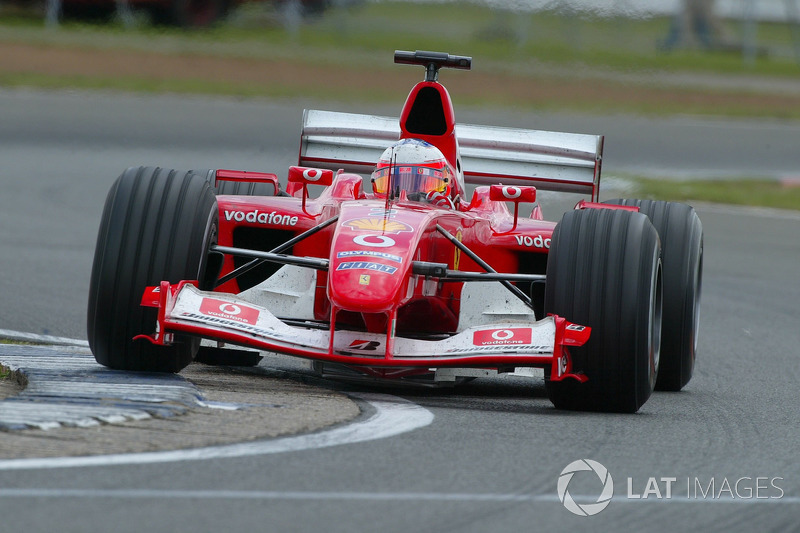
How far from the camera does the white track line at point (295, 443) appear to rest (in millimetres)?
4566

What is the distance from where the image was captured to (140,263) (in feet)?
21.4

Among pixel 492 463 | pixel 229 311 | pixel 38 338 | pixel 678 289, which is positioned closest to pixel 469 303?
pixel 678 289

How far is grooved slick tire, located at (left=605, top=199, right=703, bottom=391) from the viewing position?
758 centimetres

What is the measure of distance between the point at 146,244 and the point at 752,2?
29406 millimetres

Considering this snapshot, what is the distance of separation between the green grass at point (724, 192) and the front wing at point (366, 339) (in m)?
10.3

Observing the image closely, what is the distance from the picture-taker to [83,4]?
2547 centimetres

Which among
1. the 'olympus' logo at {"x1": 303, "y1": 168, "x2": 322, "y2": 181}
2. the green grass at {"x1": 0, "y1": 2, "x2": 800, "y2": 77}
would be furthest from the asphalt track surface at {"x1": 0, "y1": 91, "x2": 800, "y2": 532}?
the green grass at {"x1": 0, "y1": 2, "x2": 800, "y2": 77}

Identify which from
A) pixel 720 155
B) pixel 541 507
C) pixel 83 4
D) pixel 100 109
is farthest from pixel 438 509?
pixel 83 4

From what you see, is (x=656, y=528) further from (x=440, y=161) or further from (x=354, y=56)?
(x=354, y=56)

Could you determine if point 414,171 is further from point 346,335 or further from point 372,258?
point 346,335

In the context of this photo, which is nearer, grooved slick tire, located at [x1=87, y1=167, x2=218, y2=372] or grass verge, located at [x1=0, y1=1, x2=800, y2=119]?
grooved slick tire, located at [x1=87, y1=167, x2=218, y2=372]

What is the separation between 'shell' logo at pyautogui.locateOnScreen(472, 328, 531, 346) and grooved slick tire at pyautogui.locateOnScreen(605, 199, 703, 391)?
5.36 feet

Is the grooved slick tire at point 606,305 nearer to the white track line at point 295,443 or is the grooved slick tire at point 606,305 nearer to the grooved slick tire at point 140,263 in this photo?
the white track line at point 295,443

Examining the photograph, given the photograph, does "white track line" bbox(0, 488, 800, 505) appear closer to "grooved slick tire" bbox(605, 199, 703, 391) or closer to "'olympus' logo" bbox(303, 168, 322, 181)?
"grooved slick tire" bbox(605, 199, 703, 391)
